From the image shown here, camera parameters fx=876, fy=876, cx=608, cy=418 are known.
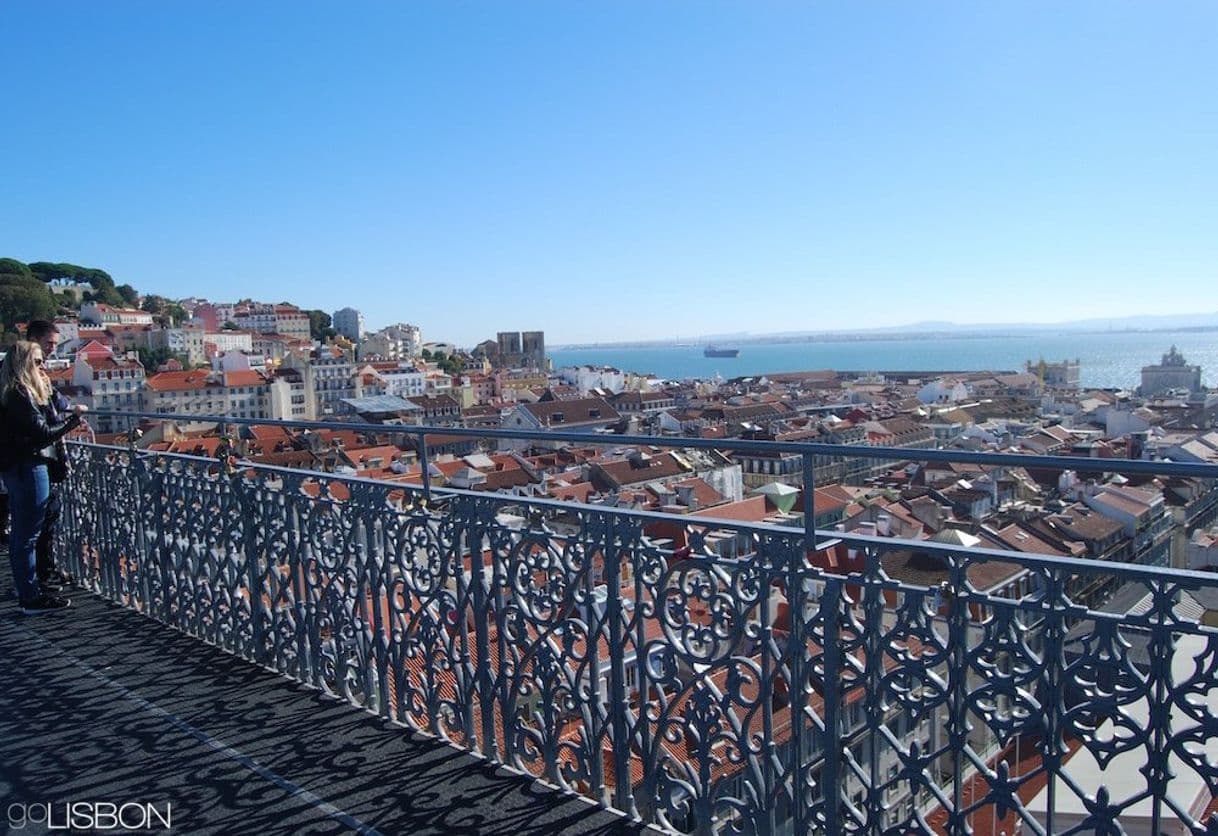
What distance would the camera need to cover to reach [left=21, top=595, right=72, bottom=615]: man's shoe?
15.8ft

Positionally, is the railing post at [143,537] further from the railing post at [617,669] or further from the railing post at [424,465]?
the railing post at [617,669]

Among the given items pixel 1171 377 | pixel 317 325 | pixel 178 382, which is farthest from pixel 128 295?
pixel 1171 377

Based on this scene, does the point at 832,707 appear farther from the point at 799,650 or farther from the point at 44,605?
the point at 44,605

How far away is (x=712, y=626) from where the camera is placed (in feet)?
7.68

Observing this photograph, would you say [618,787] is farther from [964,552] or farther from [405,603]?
[964,552]

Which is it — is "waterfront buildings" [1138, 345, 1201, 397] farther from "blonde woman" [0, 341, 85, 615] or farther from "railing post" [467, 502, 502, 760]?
"blonde woman" [0, 341, 85, 615]

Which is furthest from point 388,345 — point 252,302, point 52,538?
point 52,538

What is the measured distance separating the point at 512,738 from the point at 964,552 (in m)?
1.75

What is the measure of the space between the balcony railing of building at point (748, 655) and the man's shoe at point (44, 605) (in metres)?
1.71

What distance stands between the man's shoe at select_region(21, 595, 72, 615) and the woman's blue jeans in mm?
29

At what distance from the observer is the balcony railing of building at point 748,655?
68.0 inches

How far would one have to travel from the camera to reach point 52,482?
16.4 ft

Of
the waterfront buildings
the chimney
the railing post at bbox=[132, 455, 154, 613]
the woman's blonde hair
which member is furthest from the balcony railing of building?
the waterfront buildings

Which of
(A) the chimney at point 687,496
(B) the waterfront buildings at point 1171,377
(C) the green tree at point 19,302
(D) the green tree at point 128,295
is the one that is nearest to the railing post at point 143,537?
(A) the chimney at point 687,496
